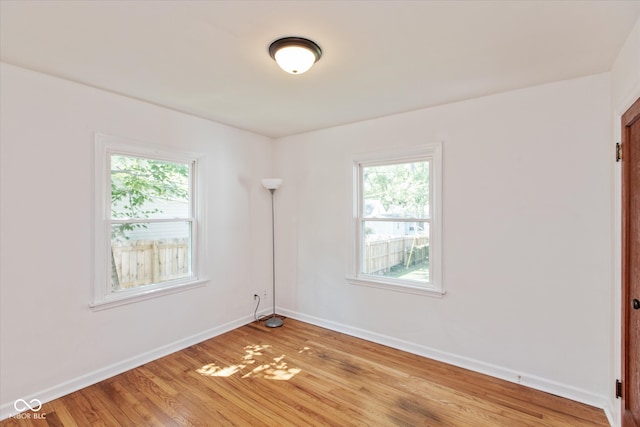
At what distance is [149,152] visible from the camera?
10.2 ft

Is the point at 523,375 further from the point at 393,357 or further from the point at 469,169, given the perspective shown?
the point at 469,169

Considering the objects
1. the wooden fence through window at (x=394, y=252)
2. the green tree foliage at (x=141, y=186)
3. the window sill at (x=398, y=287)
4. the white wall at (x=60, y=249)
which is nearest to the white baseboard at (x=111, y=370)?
the white wall at (x=60, y=249)

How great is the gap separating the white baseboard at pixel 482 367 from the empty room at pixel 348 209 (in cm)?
2

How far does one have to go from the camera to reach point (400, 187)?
3.46 metres

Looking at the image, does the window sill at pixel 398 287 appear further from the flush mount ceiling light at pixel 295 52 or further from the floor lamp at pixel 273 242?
the flush mount ceiling light at pixel 295 52

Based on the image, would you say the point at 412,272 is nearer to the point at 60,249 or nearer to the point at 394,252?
the point at 394,252

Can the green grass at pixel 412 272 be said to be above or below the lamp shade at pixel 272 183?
below

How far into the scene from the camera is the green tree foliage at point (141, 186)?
2.93m

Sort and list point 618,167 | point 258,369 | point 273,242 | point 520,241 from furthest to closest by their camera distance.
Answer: point 273,242, point 258,369, point 520,241, point 618,167

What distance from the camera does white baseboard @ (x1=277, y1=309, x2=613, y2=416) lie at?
7.92ft

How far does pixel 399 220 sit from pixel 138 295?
8.80 feet

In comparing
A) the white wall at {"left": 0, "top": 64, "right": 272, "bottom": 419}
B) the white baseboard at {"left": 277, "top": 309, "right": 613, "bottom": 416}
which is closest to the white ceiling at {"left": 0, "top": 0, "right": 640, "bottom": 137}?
the white wall at {"left": 0, "top": 64, "right": 272, "bottom": 419}

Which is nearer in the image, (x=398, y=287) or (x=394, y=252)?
(x=398, y=287)

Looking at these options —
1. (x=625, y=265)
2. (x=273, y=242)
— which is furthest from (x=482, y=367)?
(x=273, y=242)
